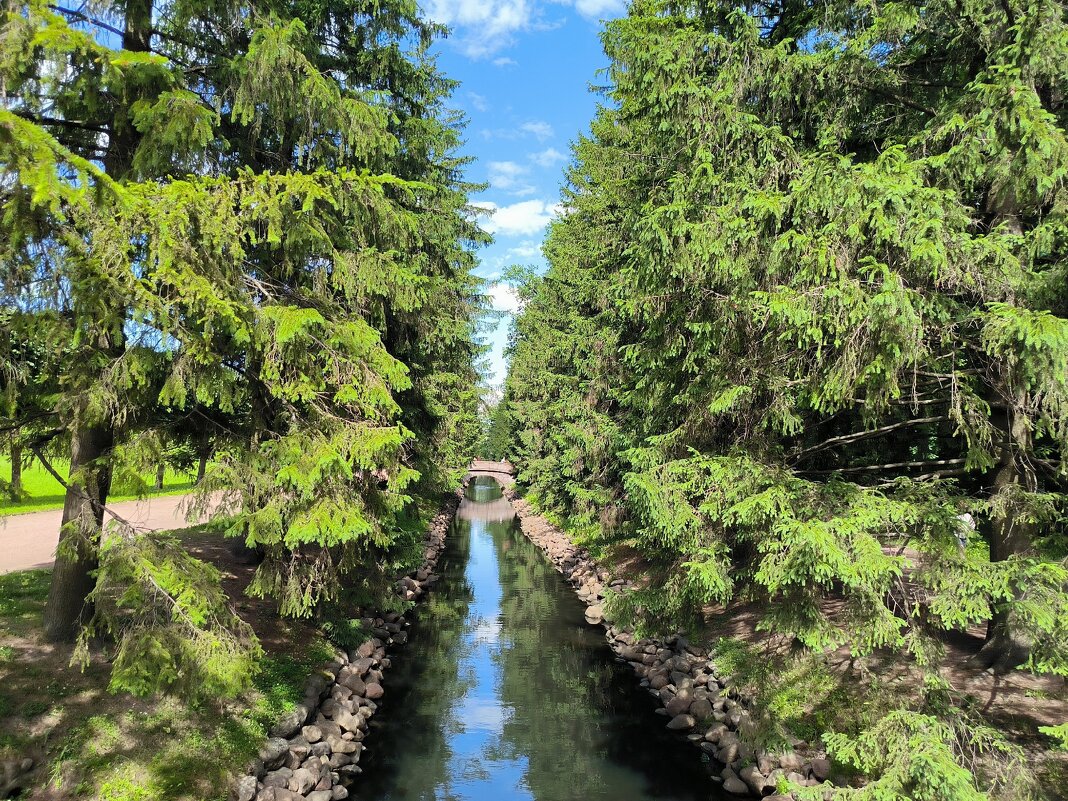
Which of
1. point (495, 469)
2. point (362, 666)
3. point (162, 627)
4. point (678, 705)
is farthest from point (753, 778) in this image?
point (495, 469)

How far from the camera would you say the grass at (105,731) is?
5.88 meters

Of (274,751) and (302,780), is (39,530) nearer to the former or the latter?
(274,751)

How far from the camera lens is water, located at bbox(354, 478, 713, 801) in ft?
28.5

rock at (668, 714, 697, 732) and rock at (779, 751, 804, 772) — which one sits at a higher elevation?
rock at (779, 751, 804, 772)

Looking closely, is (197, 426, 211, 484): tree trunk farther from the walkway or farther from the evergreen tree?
the walkway

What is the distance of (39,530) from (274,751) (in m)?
13.3

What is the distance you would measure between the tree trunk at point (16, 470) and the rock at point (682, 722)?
9951 millimetres

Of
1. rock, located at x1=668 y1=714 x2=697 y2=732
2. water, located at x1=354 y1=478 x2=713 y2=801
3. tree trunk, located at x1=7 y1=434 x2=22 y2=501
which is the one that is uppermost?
tree trunk, located at x1=7 y1=434 x2=22 y2=501

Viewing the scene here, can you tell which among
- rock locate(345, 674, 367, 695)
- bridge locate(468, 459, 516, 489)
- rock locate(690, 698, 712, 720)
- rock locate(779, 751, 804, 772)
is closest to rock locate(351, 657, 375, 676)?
rock locate(345, 674, 367, 695)

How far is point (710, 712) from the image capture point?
33.2ft

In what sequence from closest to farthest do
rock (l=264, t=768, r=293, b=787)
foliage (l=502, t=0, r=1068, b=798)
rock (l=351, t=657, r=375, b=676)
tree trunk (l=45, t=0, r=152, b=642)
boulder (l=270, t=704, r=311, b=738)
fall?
foliage (l=502, t=0, r=1068, b=798) < tree trunk (l=45, t=0, r=152, b=642) < rock (l=264, t=768, r=293, b=787) < boulder (l=270, t=704, r=311, b=738) < rock (l=351, t=657, r=375, b=676)

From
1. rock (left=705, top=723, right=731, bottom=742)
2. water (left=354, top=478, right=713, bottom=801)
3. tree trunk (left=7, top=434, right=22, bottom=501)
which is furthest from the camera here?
rock (left=705, top=723, right=731, bottom=742)

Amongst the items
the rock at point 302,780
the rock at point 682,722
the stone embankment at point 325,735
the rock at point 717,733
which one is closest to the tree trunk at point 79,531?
the stone embankment at point 325,735

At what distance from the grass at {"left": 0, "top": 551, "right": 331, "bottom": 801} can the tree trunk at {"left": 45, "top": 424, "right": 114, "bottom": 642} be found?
396mm
